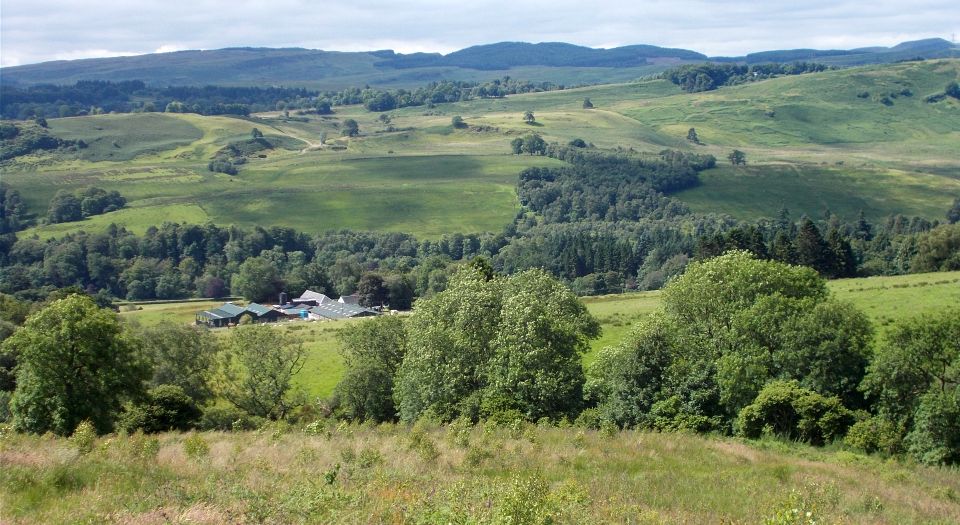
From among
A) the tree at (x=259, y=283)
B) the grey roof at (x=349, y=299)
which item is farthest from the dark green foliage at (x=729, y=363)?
the tree at (x=259, y=283)

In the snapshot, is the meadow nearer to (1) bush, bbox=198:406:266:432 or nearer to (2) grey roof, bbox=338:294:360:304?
(1) bush, bbox=198:406:266:432

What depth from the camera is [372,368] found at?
150ft

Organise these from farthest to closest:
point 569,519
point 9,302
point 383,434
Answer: point 9,302, point 383,434, point 569,519

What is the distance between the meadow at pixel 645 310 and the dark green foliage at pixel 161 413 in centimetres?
1255

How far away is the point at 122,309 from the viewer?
120m

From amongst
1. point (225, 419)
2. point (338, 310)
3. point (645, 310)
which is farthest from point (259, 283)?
point (225, 419)

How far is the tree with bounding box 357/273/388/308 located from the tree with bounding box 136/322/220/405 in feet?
205

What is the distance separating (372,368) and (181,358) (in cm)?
1273

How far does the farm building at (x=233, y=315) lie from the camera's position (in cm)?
10381

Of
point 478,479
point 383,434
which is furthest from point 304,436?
point 478,479

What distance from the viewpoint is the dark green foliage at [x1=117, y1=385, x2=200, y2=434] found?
34250 mm

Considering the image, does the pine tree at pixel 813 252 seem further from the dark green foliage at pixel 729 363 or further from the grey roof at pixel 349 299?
the grey roof at pixel 349 299

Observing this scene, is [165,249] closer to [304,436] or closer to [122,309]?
[122,309]

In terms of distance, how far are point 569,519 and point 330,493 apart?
473cm
